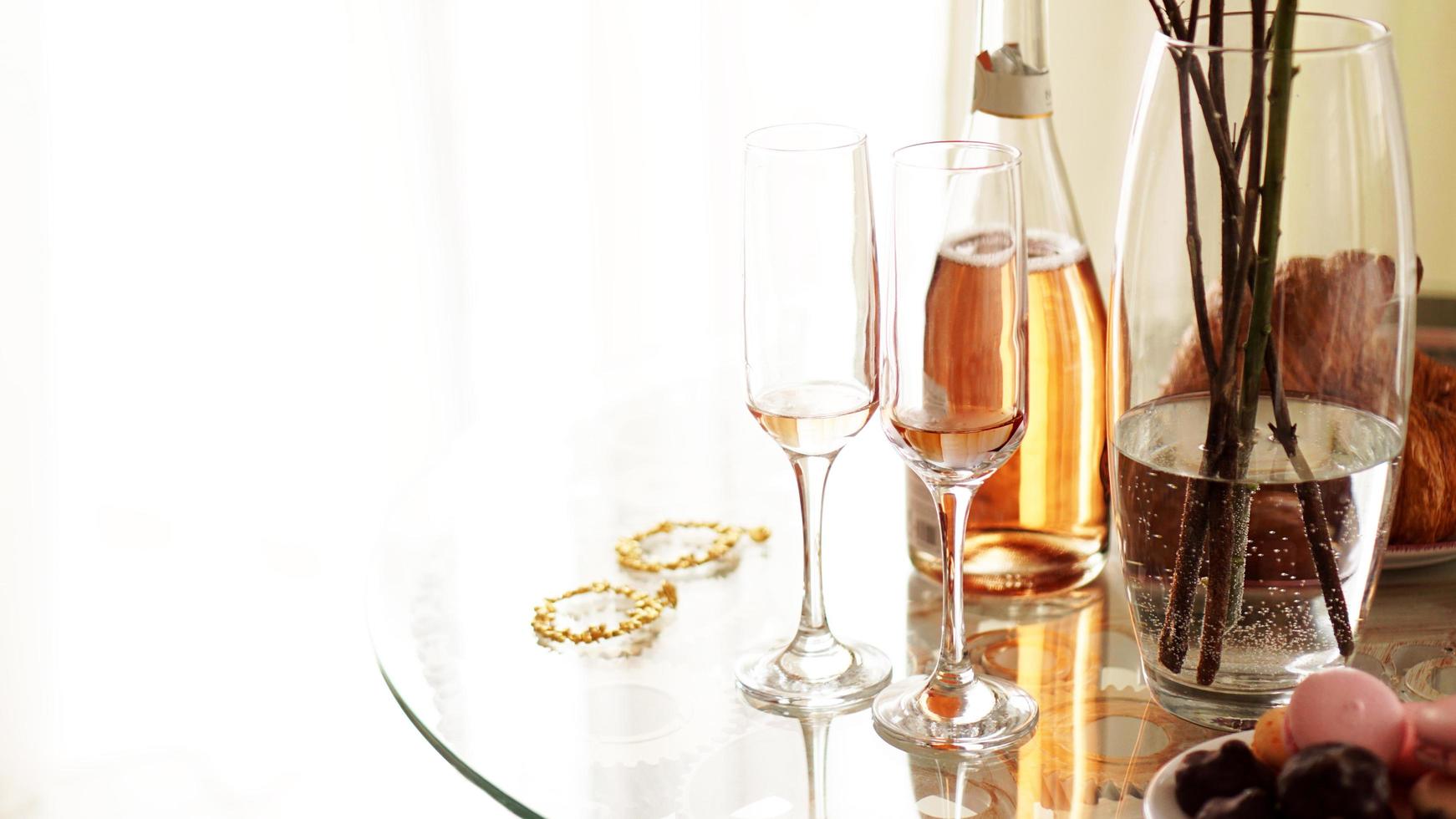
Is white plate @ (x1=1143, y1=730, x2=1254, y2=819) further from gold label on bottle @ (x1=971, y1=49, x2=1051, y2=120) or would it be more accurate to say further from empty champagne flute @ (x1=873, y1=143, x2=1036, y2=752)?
gold label on bottle @ (x1=971, y1=49, x2=1051, y2=120)

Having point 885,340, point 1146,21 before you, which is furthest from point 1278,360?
point 1146,21

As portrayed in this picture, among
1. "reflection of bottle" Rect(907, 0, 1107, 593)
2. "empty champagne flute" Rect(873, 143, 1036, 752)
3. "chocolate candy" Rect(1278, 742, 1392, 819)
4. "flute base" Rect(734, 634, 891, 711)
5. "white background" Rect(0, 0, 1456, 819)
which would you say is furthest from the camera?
"white background" Rect(0, 0, 1456, 819)

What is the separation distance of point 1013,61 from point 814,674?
0.36m

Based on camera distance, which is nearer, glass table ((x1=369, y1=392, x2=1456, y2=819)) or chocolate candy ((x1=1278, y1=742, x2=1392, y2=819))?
chocolate candy ((x1=1278, y1=742, x2=1392, y2=819))

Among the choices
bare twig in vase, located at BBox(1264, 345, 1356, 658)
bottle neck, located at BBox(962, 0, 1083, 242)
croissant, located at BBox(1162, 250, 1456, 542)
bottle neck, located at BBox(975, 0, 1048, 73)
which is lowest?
bare twig in vase, located at BBox(1264, 345, 1356, 658)

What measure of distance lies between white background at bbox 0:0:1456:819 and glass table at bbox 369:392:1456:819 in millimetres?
637

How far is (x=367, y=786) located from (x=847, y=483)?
0.99 m

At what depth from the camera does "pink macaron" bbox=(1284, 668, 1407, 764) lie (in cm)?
61

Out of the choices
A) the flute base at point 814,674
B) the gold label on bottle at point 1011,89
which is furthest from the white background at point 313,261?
the flute base at point 814,674

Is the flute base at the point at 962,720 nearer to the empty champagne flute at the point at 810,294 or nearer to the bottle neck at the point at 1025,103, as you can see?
the empty champagne flute at the point at 810,294

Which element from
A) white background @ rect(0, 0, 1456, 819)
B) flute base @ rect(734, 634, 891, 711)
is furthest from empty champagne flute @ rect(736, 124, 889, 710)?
white background @ rect(0, 0, 1456, 819)

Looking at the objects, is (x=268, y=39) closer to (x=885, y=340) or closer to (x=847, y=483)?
(x=847, y=483)

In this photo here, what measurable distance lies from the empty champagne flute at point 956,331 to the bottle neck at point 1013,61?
0.59 ft

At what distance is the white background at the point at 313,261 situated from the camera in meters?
1.62
